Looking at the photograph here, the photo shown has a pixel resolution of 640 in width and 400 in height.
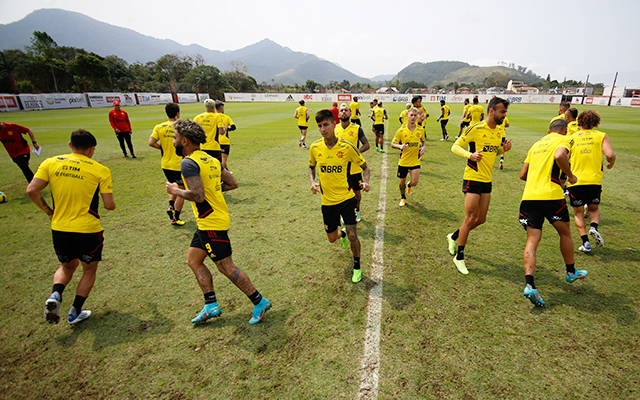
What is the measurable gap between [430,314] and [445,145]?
1288 centimetres

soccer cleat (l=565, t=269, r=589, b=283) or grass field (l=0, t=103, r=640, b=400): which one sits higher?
soccer cleat (l=565, t=269, r=589, b=283)

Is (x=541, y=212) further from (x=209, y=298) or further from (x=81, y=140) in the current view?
(x=81, y=140)

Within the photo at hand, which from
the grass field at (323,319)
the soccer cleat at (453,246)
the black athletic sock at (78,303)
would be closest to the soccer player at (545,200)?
the grass field at (323,319)

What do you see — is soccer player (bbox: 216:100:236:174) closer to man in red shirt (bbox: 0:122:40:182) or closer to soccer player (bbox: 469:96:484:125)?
man in red shirt (bbox: 0:122:40:182)

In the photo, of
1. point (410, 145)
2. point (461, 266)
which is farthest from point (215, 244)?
point (410, 145)

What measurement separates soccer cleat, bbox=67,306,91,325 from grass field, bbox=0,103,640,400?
11 centimetres

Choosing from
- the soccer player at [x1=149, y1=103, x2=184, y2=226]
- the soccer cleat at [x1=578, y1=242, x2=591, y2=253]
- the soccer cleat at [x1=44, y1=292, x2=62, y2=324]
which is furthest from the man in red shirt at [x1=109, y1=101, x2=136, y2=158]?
the soccer cleat at [x1=578, y1=242, x2=591, y2=253]

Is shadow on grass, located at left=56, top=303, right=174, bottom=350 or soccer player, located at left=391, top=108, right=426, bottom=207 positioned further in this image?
soccer player, located at left=391, top=108, right=426, bottom=207

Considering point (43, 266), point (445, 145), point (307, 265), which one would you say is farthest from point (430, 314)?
point (445, 145)

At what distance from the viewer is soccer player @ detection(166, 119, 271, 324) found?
3166mm

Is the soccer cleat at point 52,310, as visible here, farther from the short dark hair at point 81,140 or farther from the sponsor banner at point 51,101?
the sponsor banner at point 51,101

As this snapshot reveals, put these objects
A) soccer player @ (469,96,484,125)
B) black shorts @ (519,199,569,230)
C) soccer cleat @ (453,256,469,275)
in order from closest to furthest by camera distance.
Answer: black shorts @ (519,199,569,230) < soccer cleat @ (453,256,469,275) < soccer player @ (469,96,484,125)

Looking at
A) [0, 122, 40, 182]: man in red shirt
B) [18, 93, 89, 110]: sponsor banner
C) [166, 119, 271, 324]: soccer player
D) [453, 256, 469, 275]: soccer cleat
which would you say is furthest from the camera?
[18, 93, 89, 110]: sponsor banner

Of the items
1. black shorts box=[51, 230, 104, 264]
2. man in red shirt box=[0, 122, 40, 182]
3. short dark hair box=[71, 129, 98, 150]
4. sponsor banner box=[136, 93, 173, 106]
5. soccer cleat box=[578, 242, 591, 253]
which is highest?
sponsor banner box=[136, 93, 173, 106]
